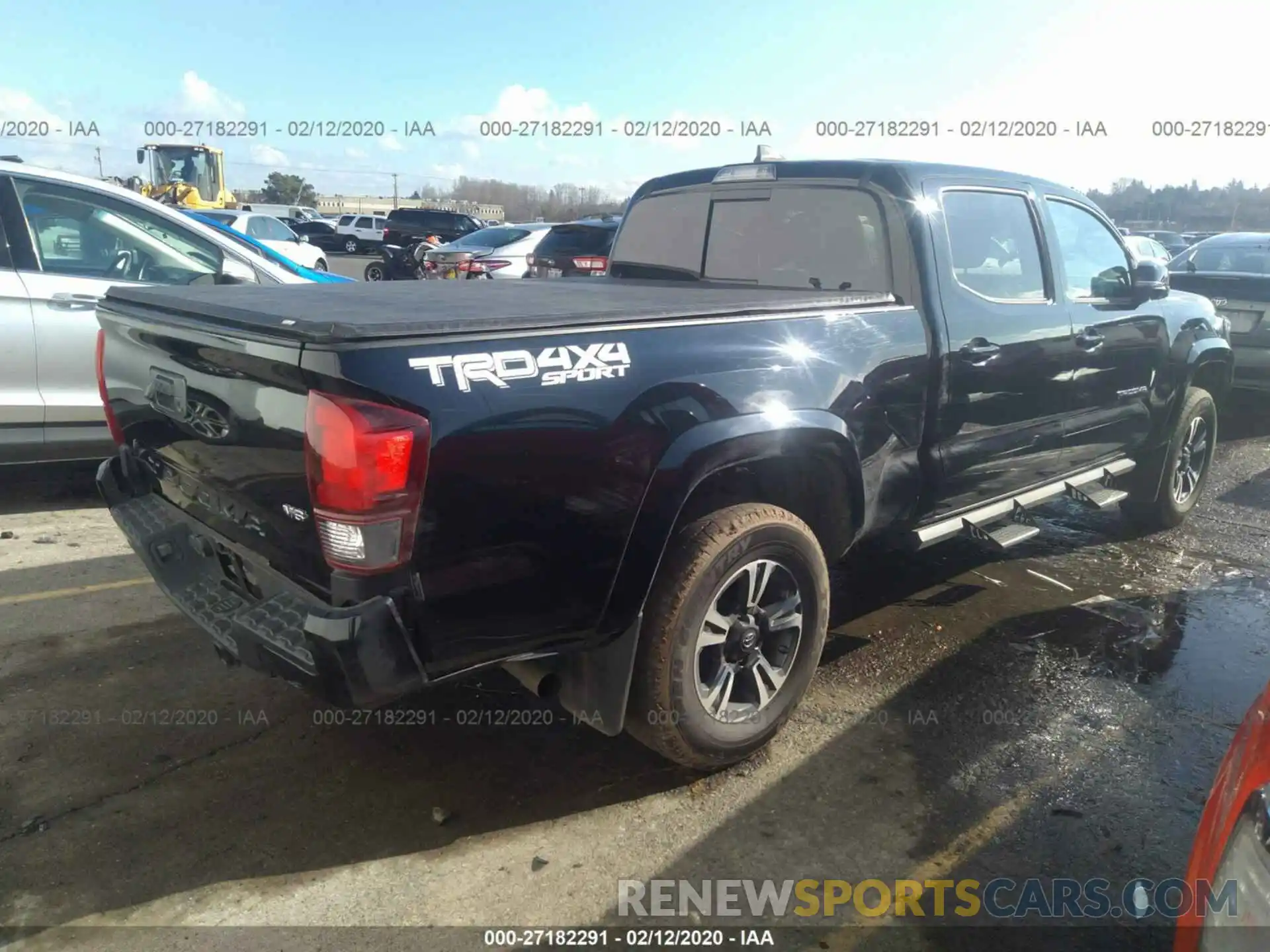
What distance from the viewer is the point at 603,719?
272 cm

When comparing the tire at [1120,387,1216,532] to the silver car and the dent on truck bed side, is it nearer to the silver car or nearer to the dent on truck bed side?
the dent on truck bed side

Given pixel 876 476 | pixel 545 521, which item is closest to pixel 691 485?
pixel 545 521

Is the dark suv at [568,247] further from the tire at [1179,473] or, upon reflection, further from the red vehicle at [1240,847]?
the red vehicle at [1240,847]

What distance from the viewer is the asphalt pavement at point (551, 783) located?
8.11 ft

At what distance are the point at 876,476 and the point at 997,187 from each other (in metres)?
1.61

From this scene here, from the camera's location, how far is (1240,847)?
1.61m

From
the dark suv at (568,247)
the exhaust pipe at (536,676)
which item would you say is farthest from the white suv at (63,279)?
the dark suv at (568,247)

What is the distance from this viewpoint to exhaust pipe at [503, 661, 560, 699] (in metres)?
2.70

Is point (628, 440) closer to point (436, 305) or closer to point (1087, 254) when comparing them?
point (436, 305)

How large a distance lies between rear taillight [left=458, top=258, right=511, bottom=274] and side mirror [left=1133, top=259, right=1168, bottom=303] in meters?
10.3

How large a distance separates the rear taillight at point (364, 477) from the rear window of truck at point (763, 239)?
215 centimetres

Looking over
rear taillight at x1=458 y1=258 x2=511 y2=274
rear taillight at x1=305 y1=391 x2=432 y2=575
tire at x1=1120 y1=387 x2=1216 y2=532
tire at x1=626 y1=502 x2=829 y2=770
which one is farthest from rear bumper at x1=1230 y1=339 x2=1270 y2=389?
rear taillight at x1=458 y1=258 x2=511 y2=274

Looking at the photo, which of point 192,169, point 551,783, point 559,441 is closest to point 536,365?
point 559,441

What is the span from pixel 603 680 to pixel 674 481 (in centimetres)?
63
